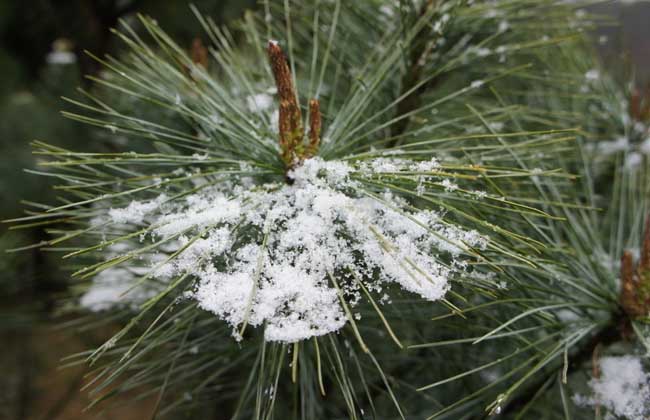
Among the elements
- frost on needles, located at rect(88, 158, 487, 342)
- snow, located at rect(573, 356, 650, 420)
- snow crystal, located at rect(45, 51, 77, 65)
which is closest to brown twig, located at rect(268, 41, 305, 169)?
frost on needles, located at rect(88, 158, 487, 342)

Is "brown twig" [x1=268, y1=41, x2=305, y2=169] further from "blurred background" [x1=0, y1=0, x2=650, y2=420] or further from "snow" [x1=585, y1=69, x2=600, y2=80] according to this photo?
"blurred background" [x1=0, y1=0, x2=650, y2=420]

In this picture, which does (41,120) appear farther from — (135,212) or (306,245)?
(306,245)

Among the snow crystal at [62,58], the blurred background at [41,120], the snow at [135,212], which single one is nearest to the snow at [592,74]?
the blurred background at [41,120]

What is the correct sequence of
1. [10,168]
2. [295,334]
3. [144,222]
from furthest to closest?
[10,168] < [144,222] < [295,334]

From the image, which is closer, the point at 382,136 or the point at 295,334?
the point at 295,334

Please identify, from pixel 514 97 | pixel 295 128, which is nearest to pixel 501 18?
pixel 514 97

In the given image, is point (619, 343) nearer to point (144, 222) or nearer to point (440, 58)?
point (440, 58)

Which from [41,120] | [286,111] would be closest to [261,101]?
[286,111]
